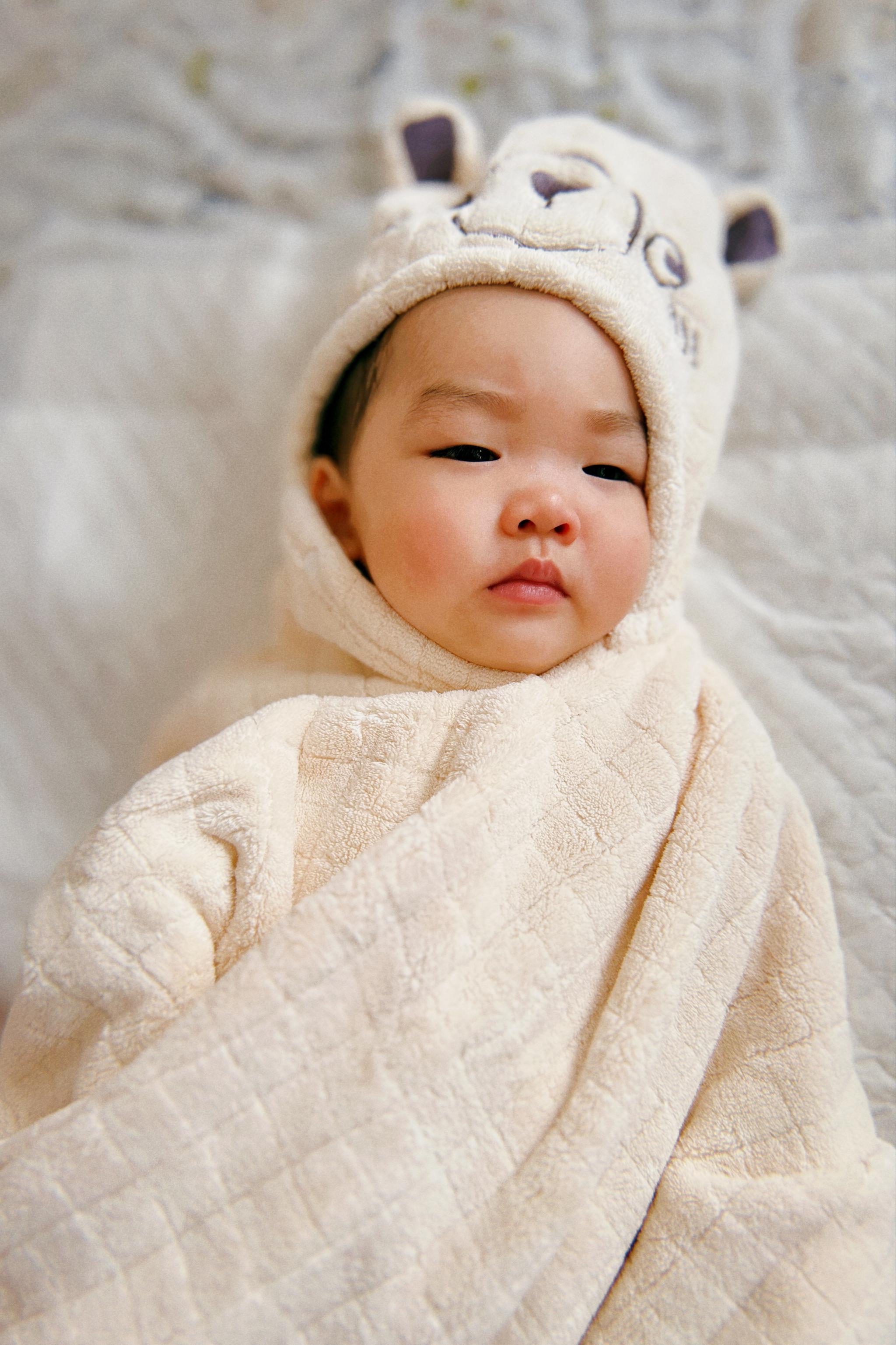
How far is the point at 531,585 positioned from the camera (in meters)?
0.92

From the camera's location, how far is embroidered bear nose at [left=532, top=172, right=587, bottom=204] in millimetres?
1046

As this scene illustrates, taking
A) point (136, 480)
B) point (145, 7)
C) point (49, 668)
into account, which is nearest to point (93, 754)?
point (49, 668)

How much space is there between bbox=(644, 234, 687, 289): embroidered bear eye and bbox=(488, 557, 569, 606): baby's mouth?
0.38 meters

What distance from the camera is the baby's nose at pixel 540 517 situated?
0.90 metres

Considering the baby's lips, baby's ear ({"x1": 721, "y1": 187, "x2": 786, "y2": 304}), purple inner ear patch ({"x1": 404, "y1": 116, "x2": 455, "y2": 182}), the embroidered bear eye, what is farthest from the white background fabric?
the baby's lips

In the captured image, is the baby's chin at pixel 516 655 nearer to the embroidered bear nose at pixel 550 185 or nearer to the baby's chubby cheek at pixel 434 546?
the baby's chubby cheek at pixel 434 546

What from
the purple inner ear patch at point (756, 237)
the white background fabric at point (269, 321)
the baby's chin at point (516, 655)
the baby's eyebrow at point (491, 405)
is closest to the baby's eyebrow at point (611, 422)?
the baby's eyebrow at point (491, 405)

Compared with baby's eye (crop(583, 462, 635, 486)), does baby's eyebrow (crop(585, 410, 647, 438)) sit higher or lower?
higher

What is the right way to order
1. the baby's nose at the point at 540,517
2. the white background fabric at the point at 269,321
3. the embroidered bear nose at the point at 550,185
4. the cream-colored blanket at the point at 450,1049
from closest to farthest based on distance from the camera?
the cream-colored blanket at the point at 450,1049
the baby's nose at the point at 540,517
the embroidered bear nose at the point at 550,185
the white background fabric at the point at 269,321

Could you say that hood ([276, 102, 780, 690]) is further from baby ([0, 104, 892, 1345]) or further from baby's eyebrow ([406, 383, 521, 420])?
baby's eyebrow ([406, 383, 521, 420])

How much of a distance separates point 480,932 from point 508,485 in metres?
0.42

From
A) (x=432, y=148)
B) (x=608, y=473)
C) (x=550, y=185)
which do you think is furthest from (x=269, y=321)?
(x=608, y=473)

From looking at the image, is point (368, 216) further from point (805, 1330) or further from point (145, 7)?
point (805, 1330)

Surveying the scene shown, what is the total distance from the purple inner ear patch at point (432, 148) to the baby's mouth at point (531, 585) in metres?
0.66
